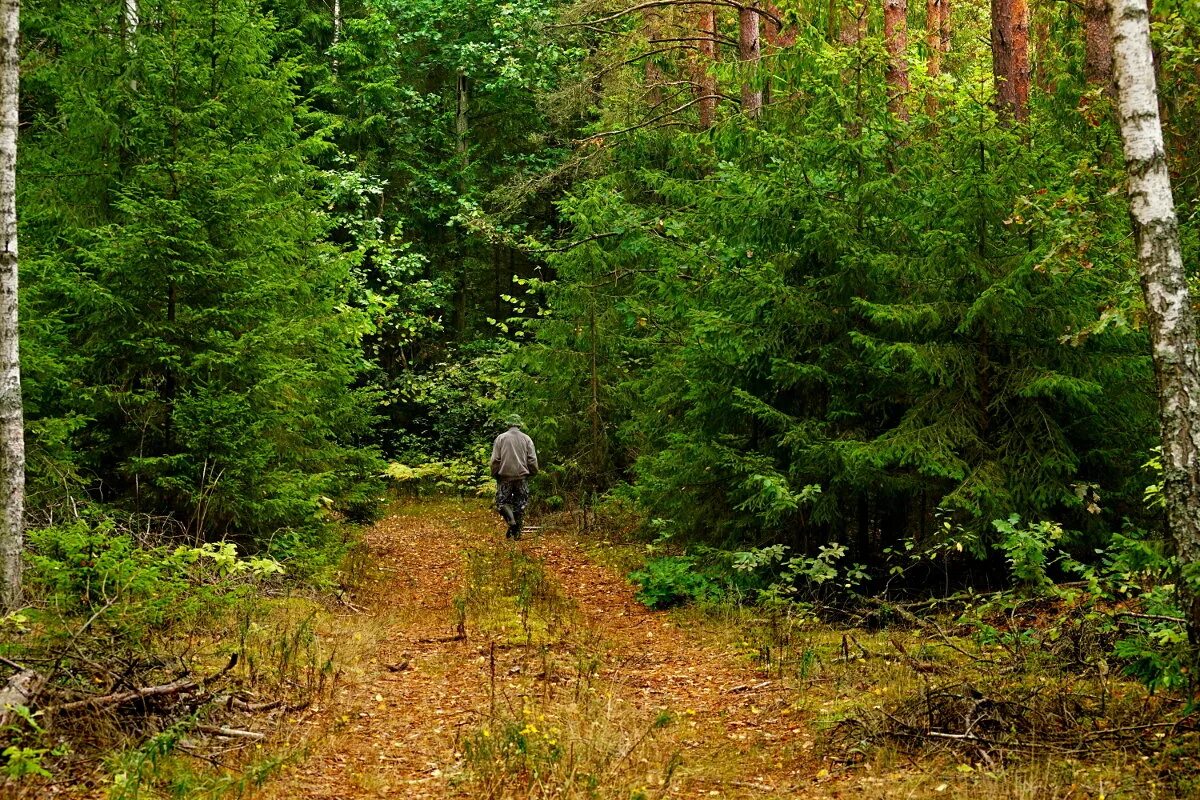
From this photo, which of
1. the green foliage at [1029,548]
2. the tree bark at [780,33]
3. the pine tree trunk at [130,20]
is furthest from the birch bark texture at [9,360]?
the tree bark at [780,33]

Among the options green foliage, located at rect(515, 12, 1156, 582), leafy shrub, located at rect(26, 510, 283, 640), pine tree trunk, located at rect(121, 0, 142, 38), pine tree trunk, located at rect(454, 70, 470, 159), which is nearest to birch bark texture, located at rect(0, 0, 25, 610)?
leafy shrub, located at rect(26, 510, 283, 640)

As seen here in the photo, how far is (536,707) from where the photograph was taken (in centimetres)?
698

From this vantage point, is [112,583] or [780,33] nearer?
[112,583]

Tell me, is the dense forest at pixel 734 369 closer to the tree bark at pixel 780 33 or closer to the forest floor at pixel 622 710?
the forest floor at pixel 622 710

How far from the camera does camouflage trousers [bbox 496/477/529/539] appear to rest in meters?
16.1

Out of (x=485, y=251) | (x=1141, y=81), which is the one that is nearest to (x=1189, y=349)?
(x=1141, y=81)

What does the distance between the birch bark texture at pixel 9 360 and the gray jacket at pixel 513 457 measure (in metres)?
9.14

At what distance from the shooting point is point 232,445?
31.8ft

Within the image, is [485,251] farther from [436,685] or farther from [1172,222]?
[1172,222]

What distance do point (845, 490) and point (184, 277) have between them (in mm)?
7180

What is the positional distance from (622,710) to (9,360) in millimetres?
5290

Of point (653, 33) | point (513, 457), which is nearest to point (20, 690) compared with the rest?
point (513, 457)

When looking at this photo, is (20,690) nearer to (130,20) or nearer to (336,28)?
(130,20)

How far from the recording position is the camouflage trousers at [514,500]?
16062 mm
